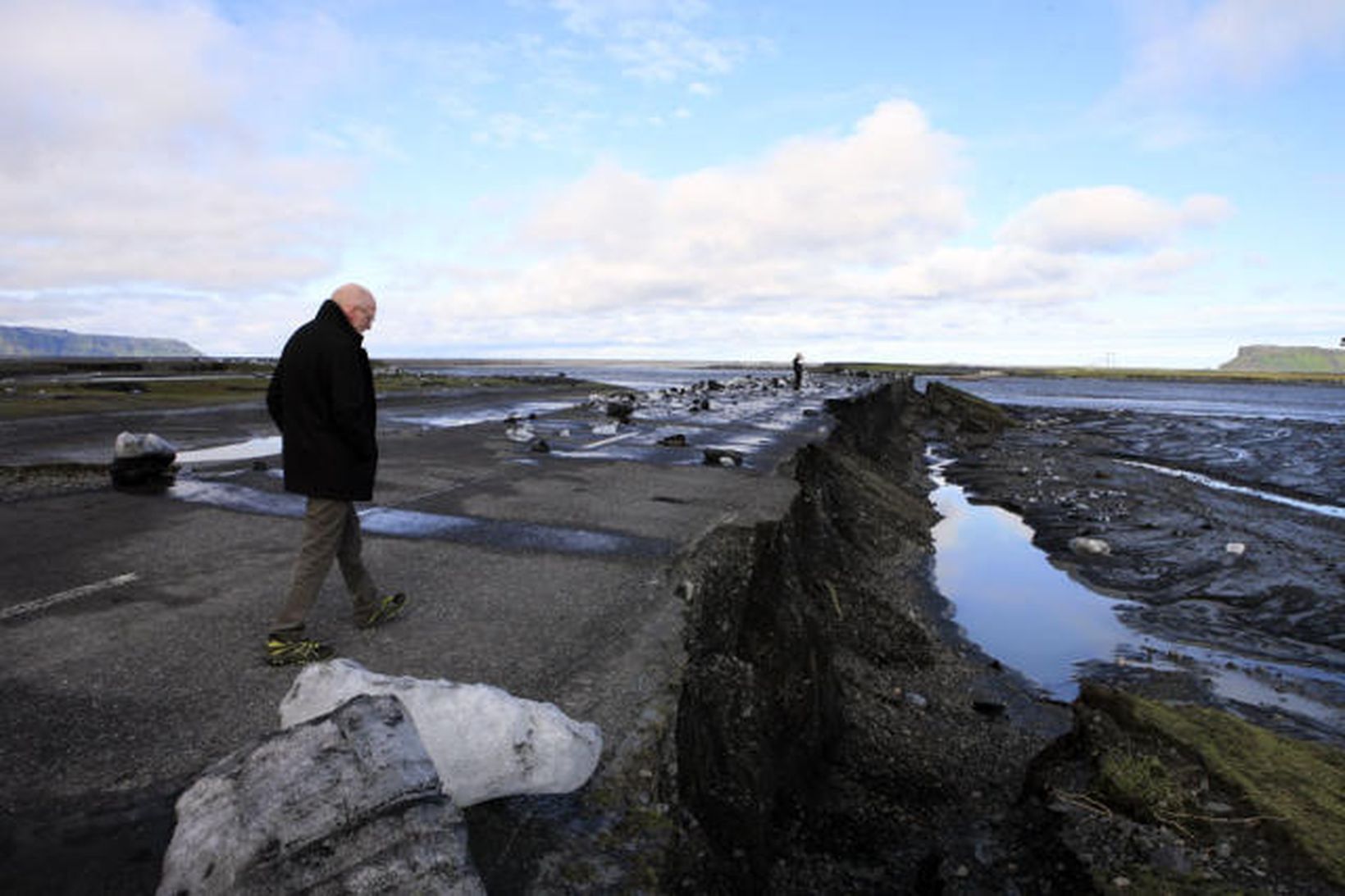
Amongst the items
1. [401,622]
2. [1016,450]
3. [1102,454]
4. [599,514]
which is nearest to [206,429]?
[599,514]

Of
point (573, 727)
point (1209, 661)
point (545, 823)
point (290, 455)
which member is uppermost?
point (290, 455)

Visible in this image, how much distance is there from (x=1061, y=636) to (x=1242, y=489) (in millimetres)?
18118

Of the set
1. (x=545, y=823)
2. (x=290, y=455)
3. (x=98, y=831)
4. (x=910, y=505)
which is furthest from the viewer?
(x=910, y=505)

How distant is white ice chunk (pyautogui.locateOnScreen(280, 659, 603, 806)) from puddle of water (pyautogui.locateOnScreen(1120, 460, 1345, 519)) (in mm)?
22959

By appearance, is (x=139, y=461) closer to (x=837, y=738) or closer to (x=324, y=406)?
(x=324, y=406)

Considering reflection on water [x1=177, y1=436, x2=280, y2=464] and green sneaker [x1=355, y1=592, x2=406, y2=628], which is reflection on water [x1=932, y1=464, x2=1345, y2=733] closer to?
green sneaker [x1=355, y1=592, x2=406, y2=628]

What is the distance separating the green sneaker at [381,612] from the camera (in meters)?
4.86

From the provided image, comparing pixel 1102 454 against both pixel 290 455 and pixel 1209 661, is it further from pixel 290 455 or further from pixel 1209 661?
→ pixel 290 455

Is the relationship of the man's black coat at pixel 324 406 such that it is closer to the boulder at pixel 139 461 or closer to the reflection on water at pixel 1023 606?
the boulder at pixel 139 461

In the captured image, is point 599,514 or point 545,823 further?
point 599,514

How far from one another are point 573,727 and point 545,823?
1.27 ft

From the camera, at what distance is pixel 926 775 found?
583 cm

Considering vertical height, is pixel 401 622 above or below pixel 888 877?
above

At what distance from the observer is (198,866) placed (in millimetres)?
2170
